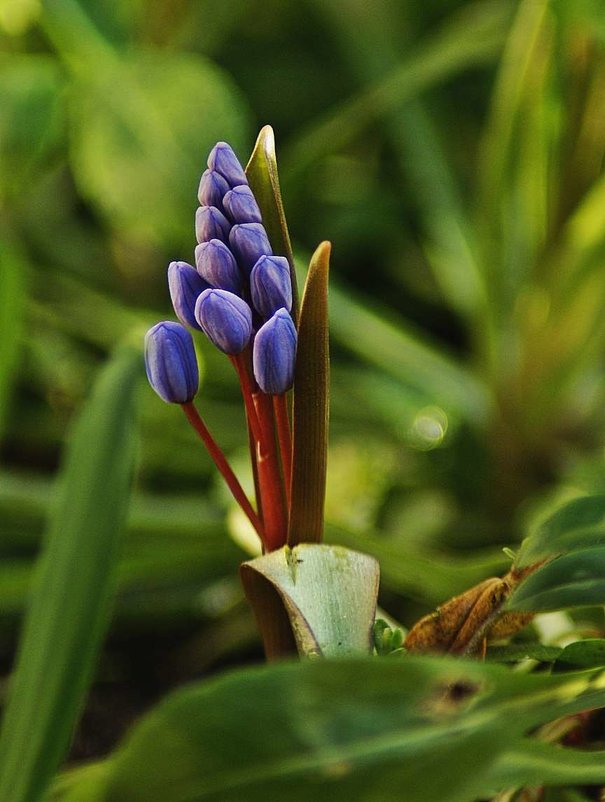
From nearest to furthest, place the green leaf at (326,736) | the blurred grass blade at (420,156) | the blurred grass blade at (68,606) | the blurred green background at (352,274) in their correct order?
the green leaf at (326,736), the blurred grass blade at (68,606), the blurred green background at (352,274), the blurred grass blade at (420,156)

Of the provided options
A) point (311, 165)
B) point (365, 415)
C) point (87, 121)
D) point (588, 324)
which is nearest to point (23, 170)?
point (87, 121)

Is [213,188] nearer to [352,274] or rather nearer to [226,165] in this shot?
[226,165]

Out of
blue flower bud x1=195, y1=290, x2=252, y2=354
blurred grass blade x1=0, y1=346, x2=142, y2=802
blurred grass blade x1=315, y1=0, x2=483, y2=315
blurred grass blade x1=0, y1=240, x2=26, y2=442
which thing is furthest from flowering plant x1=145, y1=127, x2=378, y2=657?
blurred grass blade x1=315, y1=0, x2=483, y2=315

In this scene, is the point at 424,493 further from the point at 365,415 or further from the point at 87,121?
the point at 87,121

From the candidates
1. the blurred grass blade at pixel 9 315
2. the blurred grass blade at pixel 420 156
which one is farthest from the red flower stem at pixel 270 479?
the blurred grass blade at pixel 420 156

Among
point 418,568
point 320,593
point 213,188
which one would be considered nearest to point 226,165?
point 213,188

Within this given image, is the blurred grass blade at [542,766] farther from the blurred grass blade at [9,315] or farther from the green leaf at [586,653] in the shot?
the blurred grass blade at [9,315]
